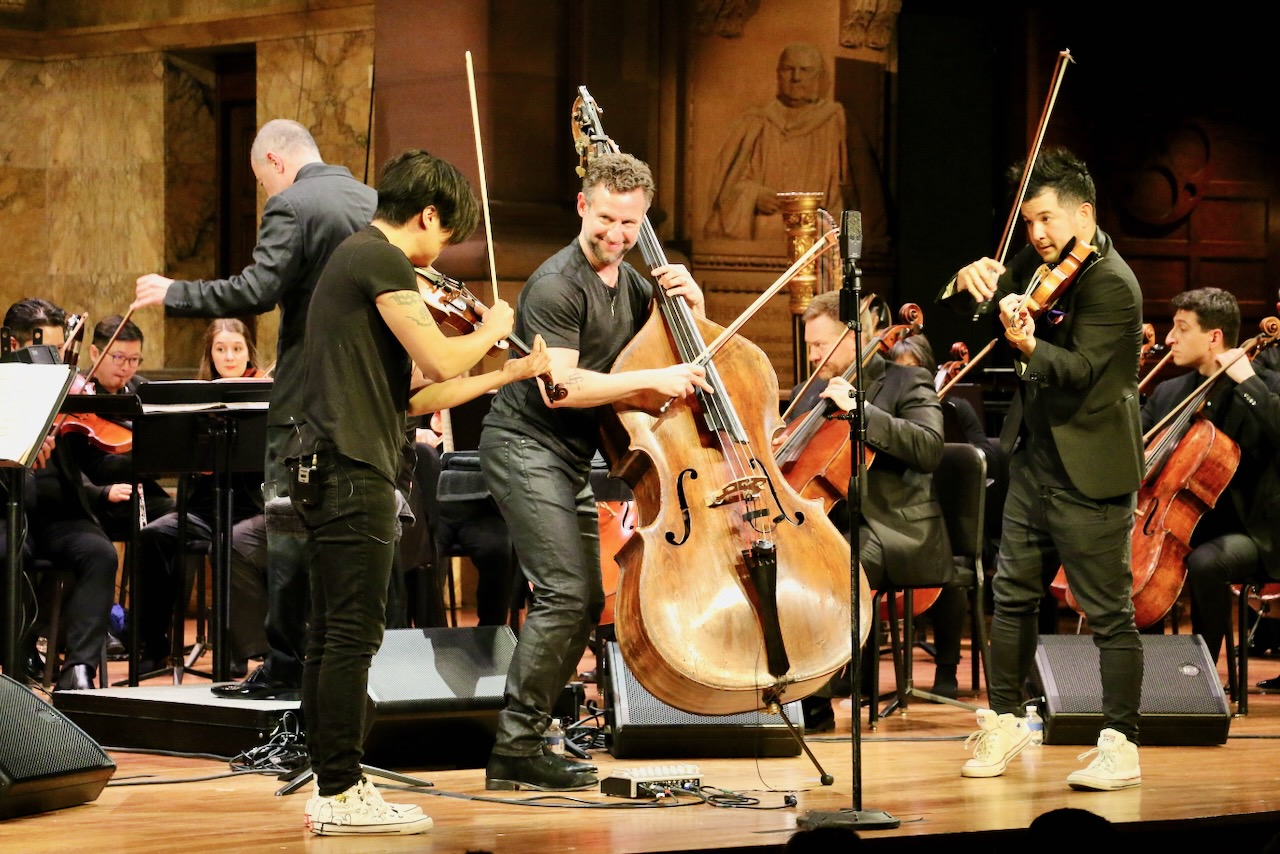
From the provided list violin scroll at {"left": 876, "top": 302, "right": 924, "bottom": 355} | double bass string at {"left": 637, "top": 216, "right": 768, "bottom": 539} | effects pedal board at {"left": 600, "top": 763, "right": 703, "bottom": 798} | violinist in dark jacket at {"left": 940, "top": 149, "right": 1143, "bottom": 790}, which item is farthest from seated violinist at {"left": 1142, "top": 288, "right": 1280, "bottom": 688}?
effects pedal board at {"left": 600, "top": 763, "right": 703, "bottom": 798}

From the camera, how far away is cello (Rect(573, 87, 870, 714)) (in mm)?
3918

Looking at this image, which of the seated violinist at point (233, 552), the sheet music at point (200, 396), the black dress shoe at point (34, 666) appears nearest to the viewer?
the sheet music at point (200, 396)

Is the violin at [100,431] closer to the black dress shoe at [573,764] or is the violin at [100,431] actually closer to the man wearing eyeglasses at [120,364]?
the man wearing eyeglasses at [120,364]

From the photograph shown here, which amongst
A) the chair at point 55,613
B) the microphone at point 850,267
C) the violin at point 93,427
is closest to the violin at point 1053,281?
the microphone at point 850,267

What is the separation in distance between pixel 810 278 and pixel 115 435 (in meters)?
3.12

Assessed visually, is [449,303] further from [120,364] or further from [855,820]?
[120,364]

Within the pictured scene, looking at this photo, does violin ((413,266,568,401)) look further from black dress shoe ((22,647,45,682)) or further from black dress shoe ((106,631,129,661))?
black dress shoe ((106,631,129,661))

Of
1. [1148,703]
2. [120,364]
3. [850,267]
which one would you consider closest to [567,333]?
[850,267]

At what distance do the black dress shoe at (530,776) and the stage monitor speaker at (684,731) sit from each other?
20.6 inches

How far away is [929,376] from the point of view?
219 inches

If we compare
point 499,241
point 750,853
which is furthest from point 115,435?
point 750,853

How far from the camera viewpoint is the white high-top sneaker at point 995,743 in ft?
14.1

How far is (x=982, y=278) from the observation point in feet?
13.9

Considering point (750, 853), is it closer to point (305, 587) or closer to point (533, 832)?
point (533, 832)
